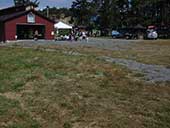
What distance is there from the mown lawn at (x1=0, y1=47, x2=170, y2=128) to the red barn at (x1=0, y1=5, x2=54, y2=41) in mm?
41026

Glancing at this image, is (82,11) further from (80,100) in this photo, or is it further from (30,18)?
(80,100)

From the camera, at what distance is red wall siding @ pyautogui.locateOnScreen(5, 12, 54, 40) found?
5244 centimetres

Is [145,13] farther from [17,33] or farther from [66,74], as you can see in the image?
[66,74]

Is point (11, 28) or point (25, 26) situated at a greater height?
point (25, 26)

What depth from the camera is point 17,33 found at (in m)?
55.5

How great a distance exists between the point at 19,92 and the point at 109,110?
100 inches

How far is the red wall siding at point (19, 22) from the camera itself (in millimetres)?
52438

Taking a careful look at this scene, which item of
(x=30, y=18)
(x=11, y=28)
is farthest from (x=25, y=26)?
(x=11, y=28)

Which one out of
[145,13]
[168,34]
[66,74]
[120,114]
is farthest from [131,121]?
[145,13]

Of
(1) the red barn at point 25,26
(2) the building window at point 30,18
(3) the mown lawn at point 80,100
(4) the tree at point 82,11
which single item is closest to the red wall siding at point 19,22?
(1) the red barn at point 25,26

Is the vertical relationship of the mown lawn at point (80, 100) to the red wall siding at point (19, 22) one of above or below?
below

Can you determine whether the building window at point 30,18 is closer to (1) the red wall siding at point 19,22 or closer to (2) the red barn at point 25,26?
(2) the red barn at point 25,26

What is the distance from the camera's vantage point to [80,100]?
868 cm

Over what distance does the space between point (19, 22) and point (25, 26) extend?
9.27 ft
